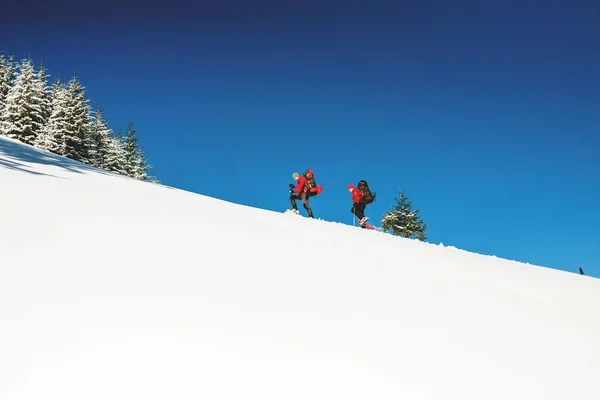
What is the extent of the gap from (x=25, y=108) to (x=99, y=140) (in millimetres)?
6759

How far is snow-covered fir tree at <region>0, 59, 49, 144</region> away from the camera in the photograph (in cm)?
3341

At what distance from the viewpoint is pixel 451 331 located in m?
3.43

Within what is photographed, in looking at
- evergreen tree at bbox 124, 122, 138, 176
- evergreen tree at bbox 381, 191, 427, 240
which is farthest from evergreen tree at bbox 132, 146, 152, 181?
evergreen tree at bbox 381, 191, 427, 240

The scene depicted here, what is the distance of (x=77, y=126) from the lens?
3475 cm

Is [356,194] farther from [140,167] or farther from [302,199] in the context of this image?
[140,167]

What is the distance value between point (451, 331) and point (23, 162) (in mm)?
8963

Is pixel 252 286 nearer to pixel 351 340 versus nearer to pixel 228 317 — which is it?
pixel 228 317

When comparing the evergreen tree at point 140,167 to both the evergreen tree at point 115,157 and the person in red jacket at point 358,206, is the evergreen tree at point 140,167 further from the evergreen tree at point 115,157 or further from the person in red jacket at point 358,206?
the person in red jacket at point 358,206

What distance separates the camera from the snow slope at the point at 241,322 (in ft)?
7.31

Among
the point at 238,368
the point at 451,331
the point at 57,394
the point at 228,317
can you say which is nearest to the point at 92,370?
the point at 57,394

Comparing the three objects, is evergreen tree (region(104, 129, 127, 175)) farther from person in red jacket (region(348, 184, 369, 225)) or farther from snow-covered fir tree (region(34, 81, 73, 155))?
person in red jacket (region(348, 184, 369, 225))

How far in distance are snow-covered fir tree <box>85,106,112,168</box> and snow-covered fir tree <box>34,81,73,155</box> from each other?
264 cm

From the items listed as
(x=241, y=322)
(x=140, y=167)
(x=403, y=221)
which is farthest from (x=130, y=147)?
(x=241, y=322)

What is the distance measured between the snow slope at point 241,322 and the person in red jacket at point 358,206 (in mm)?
6953
